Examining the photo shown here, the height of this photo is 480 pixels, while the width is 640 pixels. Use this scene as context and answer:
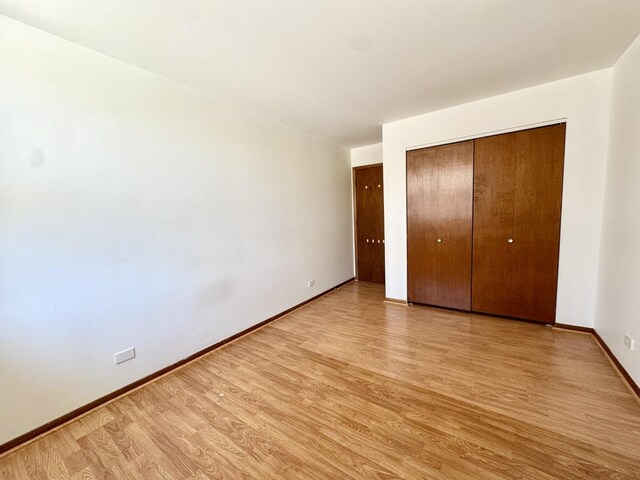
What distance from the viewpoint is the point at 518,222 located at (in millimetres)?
2871

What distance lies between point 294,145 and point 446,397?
11.1ft

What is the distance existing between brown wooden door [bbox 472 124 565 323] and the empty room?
0.02 metres

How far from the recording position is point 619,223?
83.6 inches

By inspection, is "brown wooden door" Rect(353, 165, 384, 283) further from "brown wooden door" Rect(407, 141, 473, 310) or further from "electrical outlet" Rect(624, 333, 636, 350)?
"electrical outlet" Rect(624, 333, 636, 350)

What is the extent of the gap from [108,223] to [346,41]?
227 centimetres

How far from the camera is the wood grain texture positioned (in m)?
1.36

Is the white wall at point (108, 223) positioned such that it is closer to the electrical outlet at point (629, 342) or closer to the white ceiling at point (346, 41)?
the white ceiling at point (346, 41)

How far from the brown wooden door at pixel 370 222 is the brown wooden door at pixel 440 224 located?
3.91 feet

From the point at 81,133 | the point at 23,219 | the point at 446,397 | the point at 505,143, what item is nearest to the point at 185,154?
the point at 81,133

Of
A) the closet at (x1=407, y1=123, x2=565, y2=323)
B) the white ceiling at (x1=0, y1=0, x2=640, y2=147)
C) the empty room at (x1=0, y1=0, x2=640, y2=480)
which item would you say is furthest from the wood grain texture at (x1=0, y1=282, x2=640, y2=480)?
the white ceiling at (x1=0, y1=0, x2=640, y2=147)

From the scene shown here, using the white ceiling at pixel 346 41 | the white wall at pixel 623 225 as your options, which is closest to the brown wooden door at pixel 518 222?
the white wall at pixel 623 225

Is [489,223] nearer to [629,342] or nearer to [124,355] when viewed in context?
[629,342]

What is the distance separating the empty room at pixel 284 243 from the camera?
59.5 inches

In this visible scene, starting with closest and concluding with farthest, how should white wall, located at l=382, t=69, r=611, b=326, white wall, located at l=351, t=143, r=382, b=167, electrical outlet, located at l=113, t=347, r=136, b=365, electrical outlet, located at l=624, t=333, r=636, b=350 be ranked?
electrical outlet, located at l=624, t=333, r=636, b=350
electrical outlet, located at l=113, t=347, r=136, b=365
white wall, located at l=382, t=69, r=611, b=326
white wall, located at l=351, t=143, r=382, b=167
